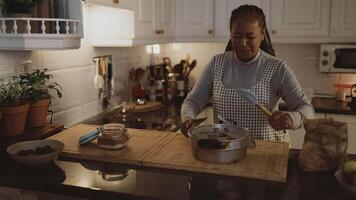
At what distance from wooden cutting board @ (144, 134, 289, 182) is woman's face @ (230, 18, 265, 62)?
435 mm

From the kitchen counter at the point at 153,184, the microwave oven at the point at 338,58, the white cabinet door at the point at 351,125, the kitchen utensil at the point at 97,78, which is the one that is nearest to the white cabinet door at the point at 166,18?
the kitchen utensil at the point at 97,78

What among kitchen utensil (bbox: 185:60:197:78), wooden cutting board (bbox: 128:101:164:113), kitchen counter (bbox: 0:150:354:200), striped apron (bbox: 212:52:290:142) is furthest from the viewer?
kitchen utensil (bbox: 185:60:197:78)

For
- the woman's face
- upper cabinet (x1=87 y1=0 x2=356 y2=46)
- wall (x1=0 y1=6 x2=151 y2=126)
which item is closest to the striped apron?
the woman's face

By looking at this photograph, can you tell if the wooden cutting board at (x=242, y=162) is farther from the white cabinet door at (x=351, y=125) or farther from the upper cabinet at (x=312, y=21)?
the upper cabinet at (x=312, y=21)

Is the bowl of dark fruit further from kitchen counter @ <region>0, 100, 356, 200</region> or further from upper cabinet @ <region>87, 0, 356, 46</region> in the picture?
upper cabinet @ <region>87, 0, 356, 46</region>

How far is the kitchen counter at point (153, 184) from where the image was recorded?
112 centimetres

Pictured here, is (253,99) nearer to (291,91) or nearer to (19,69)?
(291,91)

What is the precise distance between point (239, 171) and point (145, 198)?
330 millimetres

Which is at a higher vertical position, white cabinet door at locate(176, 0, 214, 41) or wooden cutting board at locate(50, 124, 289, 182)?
white cabinet door at locate(176, 0, 214, 41)

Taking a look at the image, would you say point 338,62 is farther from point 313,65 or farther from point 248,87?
point 248,87

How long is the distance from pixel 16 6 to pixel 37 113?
0.47 m

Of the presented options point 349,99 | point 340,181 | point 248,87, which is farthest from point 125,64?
point 340,181

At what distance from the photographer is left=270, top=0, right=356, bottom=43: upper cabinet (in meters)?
2.76

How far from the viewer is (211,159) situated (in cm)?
131
